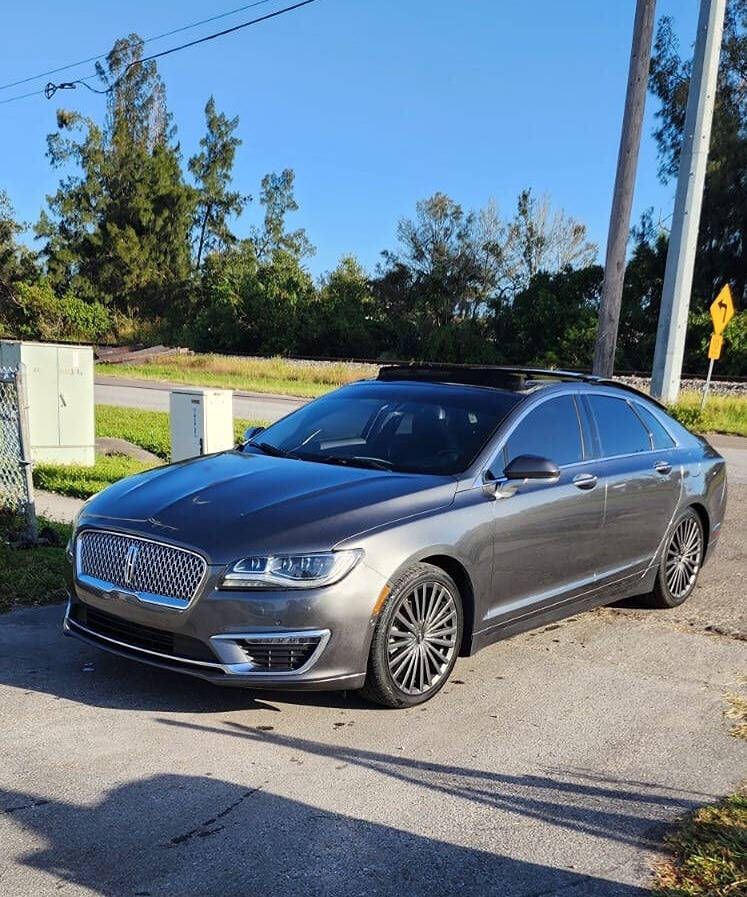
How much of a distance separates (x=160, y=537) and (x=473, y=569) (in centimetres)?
155

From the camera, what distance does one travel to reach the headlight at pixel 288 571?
13.2 ft

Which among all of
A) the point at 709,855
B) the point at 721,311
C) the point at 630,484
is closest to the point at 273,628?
the point at 709,855

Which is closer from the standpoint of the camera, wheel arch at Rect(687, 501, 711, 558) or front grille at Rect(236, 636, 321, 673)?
front grille at Rect(236, 636, 321, 673)

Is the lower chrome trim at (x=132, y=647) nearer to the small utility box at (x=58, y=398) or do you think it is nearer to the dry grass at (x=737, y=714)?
the dry grass at (x=737, y=714)

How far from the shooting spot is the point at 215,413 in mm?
8688

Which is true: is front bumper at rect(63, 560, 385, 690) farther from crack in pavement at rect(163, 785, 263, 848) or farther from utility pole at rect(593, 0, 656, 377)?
utility pole at rect(593, 0, 656, 377)

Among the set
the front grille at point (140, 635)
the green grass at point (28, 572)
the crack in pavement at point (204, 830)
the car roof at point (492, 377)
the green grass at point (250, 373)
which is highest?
the car roof at point (492, 377)

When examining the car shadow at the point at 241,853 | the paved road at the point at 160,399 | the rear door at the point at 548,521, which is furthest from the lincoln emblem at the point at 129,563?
the paved road at the point at 160,399

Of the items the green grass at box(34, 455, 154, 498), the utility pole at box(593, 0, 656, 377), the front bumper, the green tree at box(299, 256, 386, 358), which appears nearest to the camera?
the front bumper

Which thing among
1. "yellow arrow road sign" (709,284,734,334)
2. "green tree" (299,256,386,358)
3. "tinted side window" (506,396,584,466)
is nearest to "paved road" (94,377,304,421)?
"yellow arrow road sign" (709,284,734,334)

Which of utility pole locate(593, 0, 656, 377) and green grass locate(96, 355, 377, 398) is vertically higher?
utility pole locate(593, 0, 656, 377)

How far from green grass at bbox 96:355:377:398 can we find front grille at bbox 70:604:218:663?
877 inches

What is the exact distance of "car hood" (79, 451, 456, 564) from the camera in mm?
4129

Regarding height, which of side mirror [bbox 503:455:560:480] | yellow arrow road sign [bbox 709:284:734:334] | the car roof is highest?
yellow arrow road sign [bbox 709:284:734:334]
